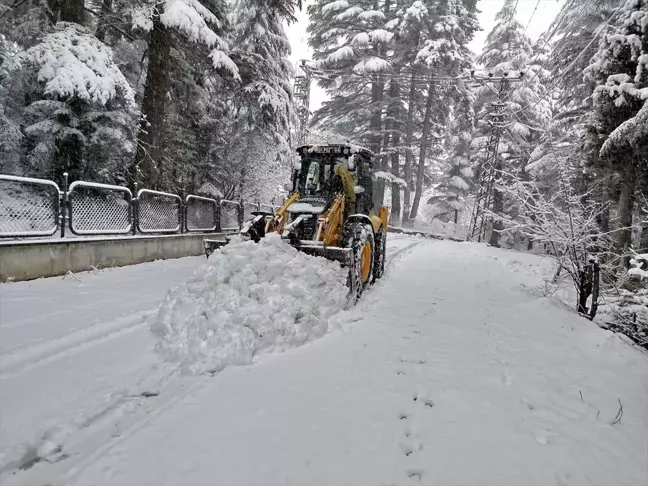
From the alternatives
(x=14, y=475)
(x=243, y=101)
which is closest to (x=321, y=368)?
(x=14, y=475)

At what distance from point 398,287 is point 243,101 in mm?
10621

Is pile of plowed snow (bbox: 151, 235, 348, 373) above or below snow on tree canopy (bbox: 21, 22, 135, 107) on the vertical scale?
A: below

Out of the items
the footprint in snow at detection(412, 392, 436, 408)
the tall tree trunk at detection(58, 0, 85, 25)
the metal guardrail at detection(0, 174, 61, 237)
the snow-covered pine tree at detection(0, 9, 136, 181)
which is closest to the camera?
the footprint in snow at detection(412, 392, 436, 408)

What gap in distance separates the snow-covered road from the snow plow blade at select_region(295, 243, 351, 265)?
1.10m

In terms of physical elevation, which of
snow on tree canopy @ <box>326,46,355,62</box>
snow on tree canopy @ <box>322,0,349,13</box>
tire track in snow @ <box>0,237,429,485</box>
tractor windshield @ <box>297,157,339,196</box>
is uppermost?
snow on tree canopy @ <box>322,0,349,13</box>

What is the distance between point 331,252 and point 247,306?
5.70 ft

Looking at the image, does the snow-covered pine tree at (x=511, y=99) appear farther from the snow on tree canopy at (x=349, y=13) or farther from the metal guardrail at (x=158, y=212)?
the metal guardrail at (x=158, y=212)

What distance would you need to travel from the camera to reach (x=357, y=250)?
632cm

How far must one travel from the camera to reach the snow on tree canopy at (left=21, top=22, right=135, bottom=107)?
798cm

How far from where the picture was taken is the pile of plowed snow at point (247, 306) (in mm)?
3928

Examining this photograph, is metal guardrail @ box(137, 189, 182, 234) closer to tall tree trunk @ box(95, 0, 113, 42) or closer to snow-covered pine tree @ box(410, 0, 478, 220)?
tall tree trunk @ box(95, 0, 113, 42)

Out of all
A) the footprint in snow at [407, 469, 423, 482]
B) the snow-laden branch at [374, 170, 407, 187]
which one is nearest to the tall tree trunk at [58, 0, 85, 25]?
the footprint in snow at [407, 469, 423, 482]

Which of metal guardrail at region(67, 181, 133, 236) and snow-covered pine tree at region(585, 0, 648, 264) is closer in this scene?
metal guardrail at region(67, 181, 133, 236)

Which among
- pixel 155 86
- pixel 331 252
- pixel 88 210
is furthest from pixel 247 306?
pixel 155 86
